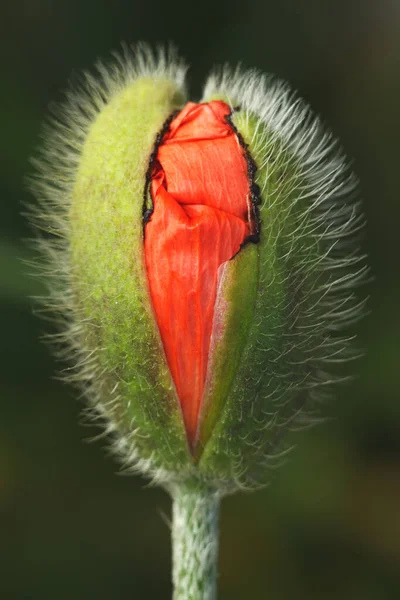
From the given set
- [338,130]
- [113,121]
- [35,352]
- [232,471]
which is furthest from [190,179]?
[338,130]

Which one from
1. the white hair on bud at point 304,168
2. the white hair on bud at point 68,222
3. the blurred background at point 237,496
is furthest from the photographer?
the blurred background at point 237,496

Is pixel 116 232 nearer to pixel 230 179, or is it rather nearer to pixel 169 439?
pixel 230 179

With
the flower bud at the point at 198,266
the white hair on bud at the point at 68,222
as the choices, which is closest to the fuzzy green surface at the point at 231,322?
the flower bud at the point at 198,266

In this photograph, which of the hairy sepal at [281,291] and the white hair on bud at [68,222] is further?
the white hair on bud at [68,222]

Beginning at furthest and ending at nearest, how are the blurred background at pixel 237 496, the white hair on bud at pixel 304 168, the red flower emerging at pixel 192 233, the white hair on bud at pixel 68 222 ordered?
the blurred background at pixel 237 496
the white hair on bud at pixel 68 222
the white hair on bud at pixel 304 168
the red flower emerging at pixel 192 233

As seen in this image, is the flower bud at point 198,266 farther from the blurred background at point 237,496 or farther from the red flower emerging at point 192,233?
the blurred background at point 237,496

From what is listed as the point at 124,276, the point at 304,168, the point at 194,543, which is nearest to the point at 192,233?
the point at 124,276

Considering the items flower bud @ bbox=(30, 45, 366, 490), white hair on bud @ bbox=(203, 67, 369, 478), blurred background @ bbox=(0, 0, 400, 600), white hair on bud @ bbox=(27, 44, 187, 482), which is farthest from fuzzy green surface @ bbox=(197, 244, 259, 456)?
blurred background @ bbox=(0, 0, 400, 600)

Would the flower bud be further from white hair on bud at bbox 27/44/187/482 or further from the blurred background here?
the blurred background
